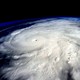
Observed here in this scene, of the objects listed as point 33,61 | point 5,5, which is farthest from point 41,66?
point 5,5

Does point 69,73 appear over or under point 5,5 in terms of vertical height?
under

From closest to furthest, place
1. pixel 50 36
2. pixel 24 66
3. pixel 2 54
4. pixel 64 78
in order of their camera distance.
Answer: pixel 64 78 → pixel 24 66 → pixel 2 54 → pixel 50 36

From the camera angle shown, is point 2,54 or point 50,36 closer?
point 2,54

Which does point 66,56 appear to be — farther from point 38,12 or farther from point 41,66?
point 38,12

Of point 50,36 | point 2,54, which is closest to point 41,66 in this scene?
point 2,54

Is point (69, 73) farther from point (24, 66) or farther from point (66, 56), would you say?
point (24, 66)

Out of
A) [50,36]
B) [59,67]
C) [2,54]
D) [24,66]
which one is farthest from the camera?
[50,36]
